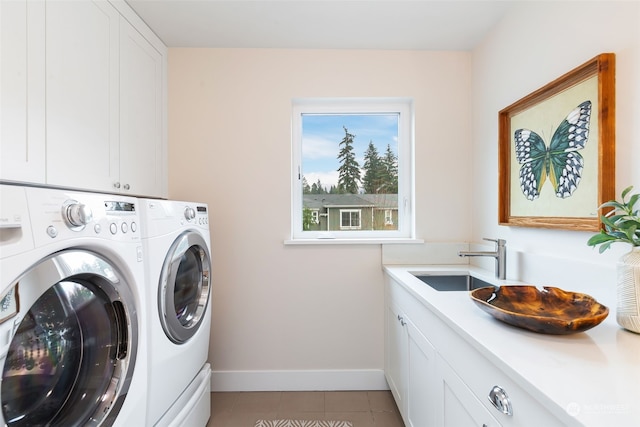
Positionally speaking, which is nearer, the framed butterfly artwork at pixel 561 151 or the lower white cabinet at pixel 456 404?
the lower white cabinet at pixel 456 404

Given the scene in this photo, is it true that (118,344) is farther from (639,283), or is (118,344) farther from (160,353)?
(639,283)

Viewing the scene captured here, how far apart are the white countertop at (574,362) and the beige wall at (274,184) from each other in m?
1.04

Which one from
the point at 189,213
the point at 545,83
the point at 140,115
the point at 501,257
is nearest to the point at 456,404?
the point at 501,257

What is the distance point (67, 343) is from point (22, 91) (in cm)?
89

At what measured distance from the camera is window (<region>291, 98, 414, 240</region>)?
2.08 meters

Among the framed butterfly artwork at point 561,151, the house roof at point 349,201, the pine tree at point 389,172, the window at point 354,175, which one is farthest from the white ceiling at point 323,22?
the house roof at point 349,201

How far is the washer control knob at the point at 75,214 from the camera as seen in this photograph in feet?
2.39

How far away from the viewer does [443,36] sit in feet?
5.88

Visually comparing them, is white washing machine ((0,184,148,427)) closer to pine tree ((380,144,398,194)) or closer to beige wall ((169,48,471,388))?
beige wall ((169,48,471,388))

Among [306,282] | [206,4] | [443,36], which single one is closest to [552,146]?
[443,36]

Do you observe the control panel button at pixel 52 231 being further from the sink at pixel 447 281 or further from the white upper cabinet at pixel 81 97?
the sink at pixel 447 281

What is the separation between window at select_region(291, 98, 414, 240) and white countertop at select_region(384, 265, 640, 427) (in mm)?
1120

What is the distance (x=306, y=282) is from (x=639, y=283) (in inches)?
61.2

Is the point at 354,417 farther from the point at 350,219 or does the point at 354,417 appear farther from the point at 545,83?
the point at 545,83
